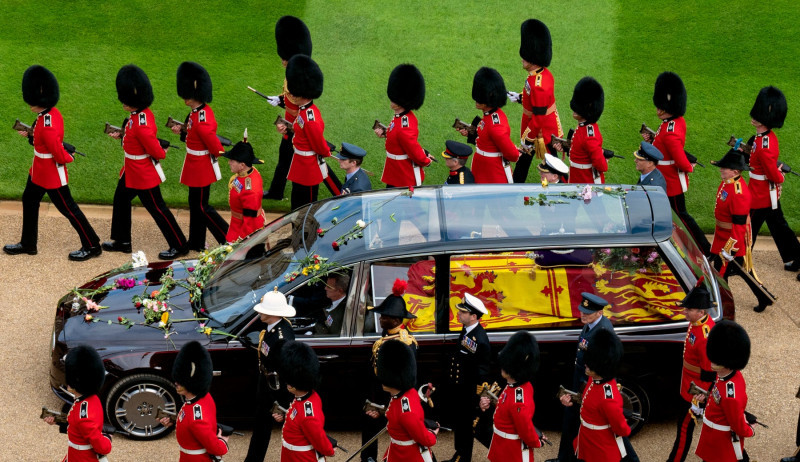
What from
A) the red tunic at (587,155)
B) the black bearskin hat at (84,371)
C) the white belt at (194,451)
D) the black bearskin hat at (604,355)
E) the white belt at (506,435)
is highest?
the red tunic at (587,155)

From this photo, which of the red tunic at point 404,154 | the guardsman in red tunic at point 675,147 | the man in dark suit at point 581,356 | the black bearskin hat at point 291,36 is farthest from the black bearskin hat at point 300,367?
the black bearskin hat at point 291,36

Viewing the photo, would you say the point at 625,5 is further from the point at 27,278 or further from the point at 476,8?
the point at 27,278

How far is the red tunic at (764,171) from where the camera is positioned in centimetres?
976

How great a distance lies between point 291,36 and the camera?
11.7 metres

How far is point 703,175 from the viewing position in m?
11.9

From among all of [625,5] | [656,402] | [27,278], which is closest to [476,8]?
[625,5]

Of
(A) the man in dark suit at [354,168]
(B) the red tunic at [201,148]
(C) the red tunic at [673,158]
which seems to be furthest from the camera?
(C) the red tunic at [673,158]

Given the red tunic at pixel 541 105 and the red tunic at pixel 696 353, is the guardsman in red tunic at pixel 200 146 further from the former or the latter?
the red tunic at pixel 696 353

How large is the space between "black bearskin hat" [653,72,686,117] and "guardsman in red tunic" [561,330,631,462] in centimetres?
429

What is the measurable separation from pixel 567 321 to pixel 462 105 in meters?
6.11

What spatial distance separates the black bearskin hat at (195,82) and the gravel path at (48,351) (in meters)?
1.45

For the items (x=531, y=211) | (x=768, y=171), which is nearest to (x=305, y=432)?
(x=531, y=211)

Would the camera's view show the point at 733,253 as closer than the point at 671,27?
Yes

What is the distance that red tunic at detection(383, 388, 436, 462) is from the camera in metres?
6.36
